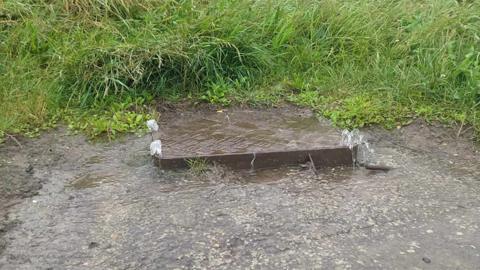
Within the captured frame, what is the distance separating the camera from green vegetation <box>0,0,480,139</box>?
14.4ft

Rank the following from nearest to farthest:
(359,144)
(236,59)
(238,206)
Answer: (238,206), (359,144), (236,59)

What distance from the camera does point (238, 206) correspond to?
3.30 m

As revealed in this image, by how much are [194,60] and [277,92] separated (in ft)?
2.24

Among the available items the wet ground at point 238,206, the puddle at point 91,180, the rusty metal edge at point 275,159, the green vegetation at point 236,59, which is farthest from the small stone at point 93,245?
the green vegetation at point 236,59

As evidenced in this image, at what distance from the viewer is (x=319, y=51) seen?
5.10 meters

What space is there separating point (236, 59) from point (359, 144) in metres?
1.37

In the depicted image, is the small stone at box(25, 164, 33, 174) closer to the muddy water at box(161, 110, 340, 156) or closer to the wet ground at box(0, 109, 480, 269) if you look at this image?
the wet ground at box(0, 109, 480, 269)

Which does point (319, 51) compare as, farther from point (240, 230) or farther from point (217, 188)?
point (240, 230)

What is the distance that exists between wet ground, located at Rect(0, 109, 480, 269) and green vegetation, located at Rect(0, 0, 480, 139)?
34cm

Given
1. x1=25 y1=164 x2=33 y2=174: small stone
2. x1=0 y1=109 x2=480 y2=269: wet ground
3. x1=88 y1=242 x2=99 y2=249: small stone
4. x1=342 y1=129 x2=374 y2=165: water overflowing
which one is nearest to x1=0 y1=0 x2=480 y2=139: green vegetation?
x1=342 y1=129 x2=374 y2=165: water overflowing

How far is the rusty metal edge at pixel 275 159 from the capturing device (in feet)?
12.1

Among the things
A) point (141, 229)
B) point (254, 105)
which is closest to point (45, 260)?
point (141, 229)

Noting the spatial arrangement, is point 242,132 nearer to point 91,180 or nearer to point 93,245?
point 91,180

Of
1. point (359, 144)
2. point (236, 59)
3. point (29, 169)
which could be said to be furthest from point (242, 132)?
point (29, 169)
